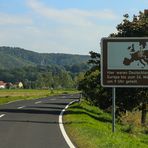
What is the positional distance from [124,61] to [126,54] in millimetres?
352

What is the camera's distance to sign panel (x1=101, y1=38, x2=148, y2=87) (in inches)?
782

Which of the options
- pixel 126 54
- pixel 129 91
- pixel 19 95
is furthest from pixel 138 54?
pixel 19 95

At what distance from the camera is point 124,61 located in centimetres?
2005

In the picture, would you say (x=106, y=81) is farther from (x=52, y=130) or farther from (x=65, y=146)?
(x=65, y=146)

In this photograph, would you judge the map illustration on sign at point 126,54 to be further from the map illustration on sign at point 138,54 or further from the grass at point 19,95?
the grass at point 19,95

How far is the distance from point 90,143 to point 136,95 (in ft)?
62.0

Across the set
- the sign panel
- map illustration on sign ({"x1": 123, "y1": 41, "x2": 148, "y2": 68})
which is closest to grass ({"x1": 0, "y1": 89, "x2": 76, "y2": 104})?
the sign panel

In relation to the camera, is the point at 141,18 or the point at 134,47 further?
the point at 141,18

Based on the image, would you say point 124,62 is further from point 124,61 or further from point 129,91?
point 129,91

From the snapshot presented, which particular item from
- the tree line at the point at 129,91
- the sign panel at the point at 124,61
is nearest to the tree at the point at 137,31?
the tree line at the point at 129,91

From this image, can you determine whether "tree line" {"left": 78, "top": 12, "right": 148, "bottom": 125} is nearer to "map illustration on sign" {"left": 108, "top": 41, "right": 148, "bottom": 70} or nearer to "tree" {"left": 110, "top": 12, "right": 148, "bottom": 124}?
"tree" {"left": 110, "top": 12, "right": 148, "bottom": 124}

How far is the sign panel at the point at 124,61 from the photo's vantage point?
19875 millimetres

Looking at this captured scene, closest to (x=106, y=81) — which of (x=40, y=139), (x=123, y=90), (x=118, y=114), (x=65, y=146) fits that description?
(x=40, y=139)

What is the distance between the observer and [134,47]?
19.9 metres
